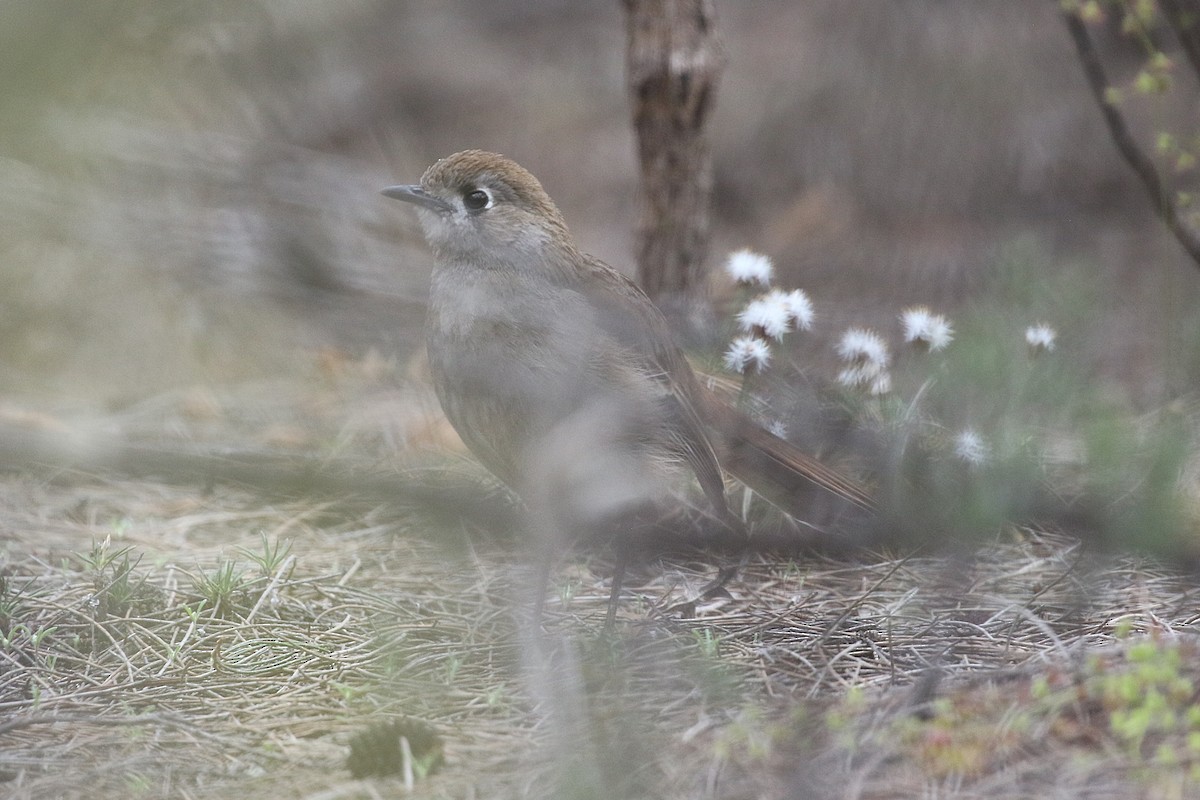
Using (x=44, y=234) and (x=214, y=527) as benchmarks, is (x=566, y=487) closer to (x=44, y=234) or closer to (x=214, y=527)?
(x=214, y=527)

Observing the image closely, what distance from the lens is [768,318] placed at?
4262mm

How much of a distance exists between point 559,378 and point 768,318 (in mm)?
1068

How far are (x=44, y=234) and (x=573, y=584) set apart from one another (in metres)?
4.07

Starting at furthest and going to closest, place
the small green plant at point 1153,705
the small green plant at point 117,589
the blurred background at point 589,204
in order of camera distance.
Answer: the blurred background at point 589,204 → the small green plant at point 117,589 → the small green plant at point 1153,705

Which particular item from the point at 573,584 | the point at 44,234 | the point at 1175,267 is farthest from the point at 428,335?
the point at 1175,267

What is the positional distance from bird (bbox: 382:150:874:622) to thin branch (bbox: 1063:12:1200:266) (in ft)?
5.94

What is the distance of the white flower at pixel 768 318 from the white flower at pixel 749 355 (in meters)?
0.05

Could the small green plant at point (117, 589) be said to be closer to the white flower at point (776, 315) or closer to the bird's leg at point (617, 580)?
the bird's leg at point (617, 580)

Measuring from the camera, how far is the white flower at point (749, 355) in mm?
4195

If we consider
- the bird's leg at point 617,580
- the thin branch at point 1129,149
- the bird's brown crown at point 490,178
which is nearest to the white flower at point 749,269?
the bird's brown crown at point 490,178

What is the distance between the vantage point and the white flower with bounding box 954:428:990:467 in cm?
387

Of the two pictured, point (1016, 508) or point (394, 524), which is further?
point (394, 524)

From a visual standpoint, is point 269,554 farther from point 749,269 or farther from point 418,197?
point 749,269

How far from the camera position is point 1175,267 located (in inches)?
229
